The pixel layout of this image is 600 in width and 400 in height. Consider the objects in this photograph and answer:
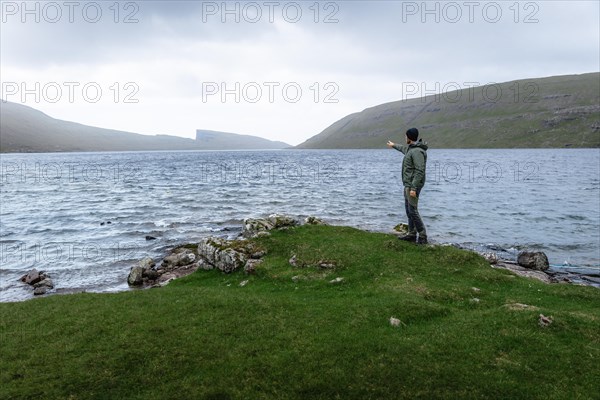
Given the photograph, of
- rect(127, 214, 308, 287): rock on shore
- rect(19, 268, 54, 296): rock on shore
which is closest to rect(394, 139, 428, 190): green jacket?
rect(127, 214, 308, 287): rock on shore

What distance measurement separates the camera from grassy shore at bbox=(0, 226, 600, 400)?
9930 mm

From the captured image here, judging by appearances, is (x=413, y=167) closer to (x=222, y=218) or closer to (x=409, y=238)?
(x=409, y=238)

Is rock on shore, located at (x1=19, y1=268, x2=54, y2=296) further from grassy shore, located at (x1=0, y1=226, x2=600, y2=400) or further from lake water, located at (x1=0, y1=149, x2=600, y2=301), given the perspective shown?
grassy shore, located at (x1=0, y1=226, x2=600, y2=400)

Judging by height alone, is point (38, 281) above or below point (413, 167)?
below

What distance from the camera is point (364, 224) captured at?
40.1m

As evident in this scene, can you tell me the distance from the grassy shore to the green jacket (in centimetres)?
455

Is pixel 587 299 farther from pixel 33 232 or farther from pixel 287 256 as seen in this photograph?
pixel 33 232

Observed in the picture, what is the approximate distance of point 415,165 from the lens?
19531 mm

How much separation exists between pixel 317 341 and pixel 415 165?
11110mm

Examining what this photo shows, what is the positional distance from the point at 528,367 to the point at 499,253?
21.2m

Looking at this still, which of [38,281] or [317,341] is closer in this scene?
[317,341]

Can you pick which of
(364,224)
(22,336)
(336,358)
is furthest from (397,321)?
(364,224)

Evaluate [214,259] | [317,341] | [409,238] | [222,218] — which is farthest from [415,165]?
[222,218]

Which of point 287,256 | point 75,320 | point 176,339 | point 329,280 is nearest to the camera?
point 176,339
